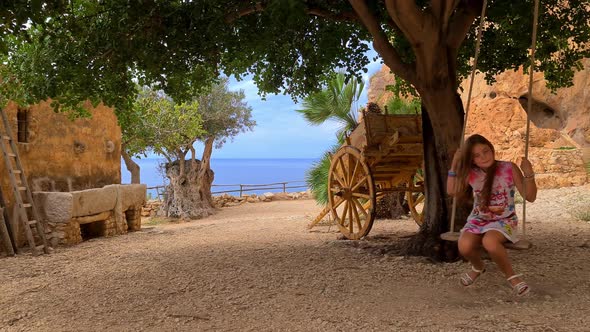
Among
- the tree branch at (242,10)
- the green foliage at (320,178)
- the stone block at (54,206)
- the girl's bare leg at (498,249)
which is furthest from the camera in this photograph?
the green foliage at (320,178)

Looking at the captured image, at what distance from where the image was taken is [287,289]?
4.45 metres

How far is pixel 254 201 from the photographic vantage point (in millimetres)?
21875

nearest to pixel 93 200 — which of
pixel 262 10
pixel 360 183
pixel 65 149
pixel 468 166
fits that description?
pixel 65 149

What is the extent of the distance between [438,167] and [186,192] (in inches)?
523

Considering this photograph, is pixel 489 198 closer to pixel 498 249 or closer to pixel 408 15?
pixel 498 249

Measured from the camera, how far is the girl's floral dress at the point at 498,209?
12.5 feet

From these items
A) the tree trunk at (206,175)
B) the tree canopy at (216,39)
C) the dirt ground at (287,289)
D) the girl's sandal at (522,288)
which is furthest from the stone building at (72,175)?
the tree trunk at (206,175)

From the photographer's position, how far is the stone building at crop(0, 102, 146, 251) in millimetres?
8000

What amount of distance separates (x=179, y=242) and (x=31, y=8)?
518 centimetres

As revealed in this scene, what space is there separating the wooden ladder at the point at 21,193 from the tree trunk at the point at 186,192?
9.57 m

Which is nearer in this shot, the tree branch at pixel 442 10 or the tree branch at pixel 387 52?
the tree branch at pixel 442 10

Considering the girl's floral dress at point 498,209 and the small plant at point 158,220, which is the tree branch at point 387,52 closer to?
the girl's floral dress at point 498,209

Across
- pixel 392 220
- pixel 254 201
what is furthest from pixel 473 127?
pixel 254 201

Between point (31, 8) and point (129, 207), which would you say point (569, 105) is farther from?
point (31, 8)
